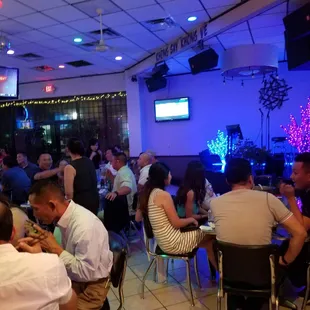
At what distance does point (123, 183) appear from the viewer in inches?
177

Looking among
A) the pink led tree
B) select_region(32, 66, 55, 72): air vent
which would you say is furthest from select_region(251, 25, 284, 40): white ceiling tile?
select_region(32, 66, 55, 72): air vent

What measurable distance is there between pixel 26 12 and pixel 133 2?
63.9 inches

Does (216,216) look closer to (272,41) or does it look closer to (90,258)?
(90,258)

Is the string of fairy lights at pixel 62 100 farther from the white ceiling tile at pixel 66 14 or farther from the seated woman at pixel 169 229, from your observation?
the seated woman at pixel 169 229

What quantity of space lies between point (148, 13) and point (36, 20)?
5.90 feet

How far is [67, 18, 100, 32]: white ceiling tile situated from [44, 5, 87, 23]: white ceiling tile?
0.14 metres

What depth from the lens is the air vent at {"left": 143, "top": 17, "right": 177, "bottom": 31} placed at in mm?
5594

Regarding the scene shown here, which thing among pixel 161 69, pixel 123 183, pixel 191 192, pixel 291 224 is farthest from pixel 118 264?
pixel 161 69

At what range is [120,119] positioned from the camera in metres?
10.2

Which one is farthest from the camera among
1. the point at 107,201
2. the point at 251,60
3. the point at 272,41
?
the point at 272,41

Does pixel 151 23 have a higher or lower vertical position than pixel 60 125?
higher

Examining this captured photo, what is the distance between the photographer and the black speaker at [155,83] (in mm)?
9039

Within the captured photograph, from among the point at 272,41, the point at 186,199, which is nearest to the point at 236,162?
the point at 186,199

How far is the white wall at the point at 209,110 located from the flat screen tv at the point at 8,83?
13.5ft
